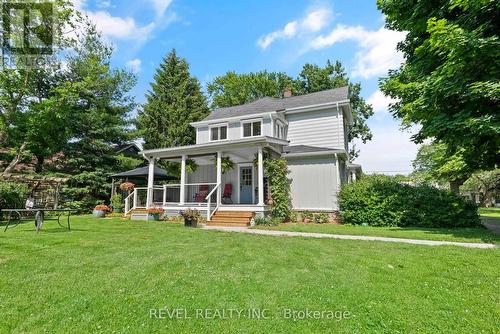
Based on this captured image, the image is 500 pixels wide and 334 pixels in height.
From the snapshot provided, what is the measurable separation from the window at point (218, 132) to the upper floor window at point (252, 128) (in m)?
1.49

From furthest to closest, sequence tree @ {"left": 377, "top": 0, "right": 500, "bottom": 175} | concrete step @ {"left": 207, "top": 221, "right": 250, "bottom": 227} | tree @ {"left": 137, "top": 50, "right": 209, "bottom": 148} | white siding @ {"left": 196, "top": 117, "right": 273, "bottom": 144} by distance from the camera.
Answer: tree @ {"left": 137, "top": 50, "right": 209, "bottom": 148}
white siding @ {"left": 196, "top": 117, "right": 273, "bottom": 144}
concrete step @ {"left": 207, "top": 221, "right": 250, "bottom": 227}
tree @ {"left": 377, "top": 0, "right": 500, "bottom": 175}

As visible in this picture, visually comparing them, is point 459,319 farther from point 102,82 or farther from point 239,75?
point 239,75

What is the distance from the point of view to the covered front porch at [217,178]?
1249 cm

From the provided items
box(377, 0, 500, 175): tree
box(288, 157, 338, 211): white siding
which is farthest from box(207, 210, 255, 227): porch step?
box(377, 0, 500, 175): tree

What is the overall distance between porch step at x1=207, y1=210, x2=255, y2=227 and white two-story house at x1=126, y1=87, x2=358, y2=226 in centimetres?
23

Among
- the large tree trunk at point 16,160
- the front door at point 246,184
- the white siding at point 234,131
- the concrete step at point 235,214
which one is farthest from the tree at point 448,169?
the large tree trunk at point 16,160

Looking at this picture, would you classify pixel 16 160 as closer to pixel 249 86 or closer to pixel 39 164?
pixel 39 164

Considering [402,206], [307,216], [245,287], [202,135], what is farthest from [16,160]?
[402,206]

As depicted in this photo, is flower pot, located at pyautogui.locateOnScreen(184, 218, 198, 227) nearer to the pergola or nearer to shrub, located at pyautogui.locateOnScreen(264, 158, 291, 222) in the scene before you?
shrub, located at pyautogui.locateOnScreen(264, 158, 291, 222)

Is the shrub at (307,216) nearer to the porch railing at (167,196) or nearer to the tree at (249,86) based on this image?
the porch railing at (167,196)

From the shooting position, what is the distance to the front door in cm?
1571

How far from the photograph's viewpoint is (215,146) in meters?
13.0

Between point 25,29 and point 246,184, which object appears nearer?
point 246,184

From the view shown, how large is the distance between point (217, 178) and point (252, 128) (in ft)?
15.9
